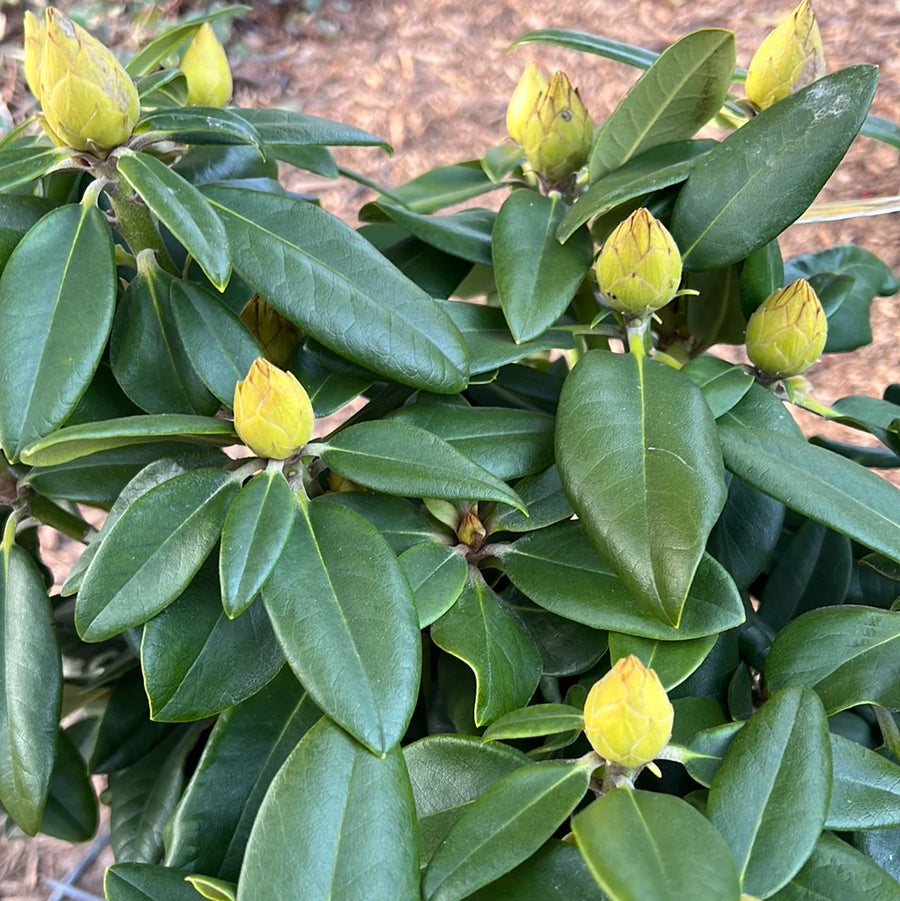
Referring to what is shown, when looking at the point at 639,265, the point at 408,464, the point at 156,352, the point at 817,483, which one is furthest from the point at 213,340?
the point at 817,483

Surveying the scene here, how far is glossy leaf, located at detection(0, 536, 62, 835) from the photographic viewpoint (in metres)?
0.57

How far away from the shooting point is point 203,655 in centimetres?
51

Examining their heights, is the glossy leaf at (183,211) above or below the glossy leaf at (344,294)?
above

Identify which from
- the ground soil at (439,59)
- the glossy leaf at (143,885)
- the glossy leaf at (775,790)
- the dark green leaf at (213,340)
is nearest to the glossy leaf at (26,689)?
the glossy leaf at (143,885)

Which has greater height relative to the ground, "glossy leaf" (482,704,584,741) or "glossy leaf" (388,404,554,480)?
"glossy leaf" (388,404,554,480)

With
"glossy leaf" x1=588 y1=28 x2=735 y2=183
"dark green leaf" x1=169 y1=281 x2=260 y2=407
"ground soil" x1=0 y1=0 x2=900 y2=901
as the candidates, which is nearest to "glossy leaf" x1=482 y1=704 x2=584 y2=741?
"dark green leaf" x1=169 y1=281 x2=260 y2=407

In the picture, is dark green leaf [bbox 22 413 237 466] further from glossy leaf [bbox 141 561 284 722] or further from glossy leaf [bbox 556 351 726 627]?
glossy leaf [bbox 556 351 726 627]

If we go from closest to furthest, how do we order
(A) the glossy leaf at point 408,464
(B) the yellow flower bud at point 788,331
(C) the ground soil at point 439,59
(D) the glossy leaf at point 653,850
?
(D) the glossy leaf at point 653,850, (A) the glossy leaf at point 408,464, (B) the yellow flower bud at point 788,331, (C) the ground soil at point 439,59

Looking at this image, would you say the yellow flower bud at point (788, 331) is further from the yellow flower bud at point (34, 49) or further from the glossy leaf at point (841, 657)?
the yellow flower bud at point (34, 49)

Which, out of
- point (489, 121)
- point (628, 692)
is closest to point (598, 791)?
→ point (628, 692)

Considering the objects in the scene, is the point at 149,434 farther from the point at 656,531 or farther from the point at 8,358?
the point at 656,531

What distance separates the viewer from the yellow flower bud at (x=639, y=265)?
0.54 meters

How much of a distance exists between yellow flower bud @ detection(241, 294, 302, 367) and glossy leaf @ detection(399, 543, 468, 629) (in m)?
0.18

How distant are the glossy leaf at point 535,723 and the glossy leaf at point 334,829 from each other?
5 centimetres
